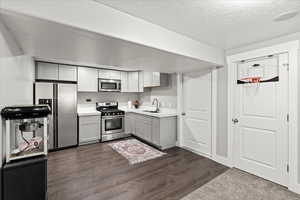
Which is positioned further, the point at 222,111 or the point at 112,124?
the point at 112,124

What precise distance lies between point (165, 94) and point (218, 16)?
116 inches

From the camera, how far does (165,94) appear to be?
4.45 meters

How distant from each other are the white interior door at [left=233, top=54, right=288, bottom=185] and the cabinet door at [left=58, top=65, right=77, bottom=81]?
4.11 m

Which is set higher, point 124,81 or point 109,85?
point 124,81

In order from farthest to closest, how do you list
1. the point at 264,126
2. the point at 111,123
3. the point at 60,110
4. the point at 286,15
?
the point at 111,123 → the point at 60,110 → the point at 264,126 → the point at 286,15

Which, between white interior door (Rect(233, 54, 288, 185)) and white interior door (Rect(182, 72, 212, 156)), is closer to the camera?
white interior door (Rect(233, 54, 288, 185))

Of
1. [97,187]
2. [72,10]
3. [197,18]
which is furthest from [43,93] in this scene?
[197,18]

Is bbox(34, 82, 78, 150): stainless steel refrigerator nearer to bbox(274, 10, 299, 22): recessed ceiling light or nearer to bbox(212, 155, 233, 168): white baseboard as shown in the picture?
bbox(212, 155, 233, 168): white baseboard

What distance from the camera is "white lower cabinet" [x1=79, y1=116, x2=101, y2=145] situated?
3941mm

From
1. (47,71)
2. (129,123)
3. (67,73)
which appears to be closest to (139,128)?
(129,123)

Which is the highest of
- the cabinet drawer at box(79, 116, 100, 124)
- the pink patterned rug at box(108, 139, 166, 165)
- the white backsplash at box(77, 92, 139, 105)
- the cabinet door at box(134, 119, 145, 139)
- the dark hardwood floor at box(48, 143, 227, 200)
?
the white backsplash at box(77, 92, 139, 105)

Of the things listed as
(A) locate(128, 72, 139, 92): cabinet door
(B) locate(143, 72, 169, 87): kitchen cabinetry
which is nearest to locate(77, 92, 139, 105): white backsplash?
(A) locate(128, 72, 139, 92): cabinet door

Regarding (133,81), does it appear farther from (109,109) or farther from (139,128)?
(139,128)

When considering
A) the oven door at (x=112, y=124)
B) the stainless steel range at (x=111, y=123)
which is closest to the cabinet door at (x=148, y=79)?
the stainless steel range at (x=111, y=123)
